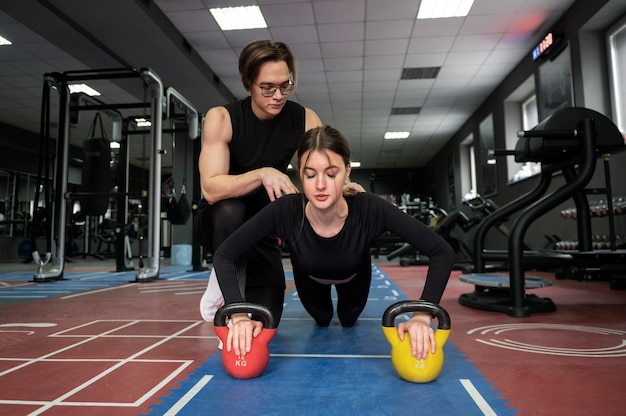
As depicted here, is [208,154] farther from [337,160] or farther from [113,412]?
[113,412]

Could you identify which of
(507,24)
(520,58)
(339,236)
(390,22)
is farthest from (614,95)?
(339,236)

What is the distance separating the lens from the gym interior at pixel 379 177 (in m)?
1.04

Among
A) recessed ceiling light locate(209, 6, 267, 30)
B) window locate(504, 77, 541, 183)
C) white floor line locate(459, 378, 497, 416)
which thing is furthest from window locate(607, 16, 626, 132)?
white floor line locate(459, 378, 497, 416)

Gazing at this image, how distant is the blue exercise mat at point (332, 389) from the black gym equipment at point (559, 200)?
78 cm

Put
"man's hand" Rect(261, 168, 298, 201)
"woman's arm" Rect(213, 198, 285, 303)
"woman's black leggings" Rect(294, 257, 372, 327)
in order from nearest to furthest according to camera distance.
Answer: "woman's arm" Rect(213, 198, 285, 303) < "man's hand" Rect(261, 168, 298, 201) < "woman's black leggings" Rect(294, 257, 372, 327)

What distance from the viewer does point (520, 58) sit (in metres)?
5.72

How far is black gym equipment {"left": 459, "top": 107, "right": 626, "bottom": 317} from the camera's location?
6.43ft

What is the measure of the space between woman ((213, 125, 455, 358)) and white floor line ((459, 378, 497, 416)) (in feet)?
0.41

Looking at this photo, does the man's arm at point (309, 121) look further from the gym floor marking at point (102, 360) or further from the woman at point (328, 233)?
the gym floor marking at point (102, 360)

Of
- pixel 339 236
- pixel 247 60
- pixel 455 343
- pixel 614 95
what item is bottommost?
pixel 455 343

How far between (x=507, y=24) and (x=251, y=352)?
517cm

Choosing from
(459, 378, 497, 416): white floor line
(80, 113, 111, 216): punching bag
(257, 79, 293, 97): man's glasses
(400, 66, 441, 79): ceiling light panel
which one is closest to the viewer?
(459, 378, 497, 416): white floor line

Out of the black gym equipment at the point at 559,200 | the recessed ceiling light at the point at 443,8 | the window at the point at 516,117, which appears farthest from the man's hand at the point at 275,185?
the window at the point at 516,117

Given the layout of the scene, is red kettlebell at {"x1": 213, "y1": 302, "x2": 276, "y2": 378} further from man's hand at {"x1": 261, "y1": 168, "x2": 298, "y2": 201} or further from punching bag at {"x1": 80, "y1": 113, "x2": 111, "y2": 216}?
punching bag at {"x1": 80, "y1": 113, "x2": 111, "y2": 216}
